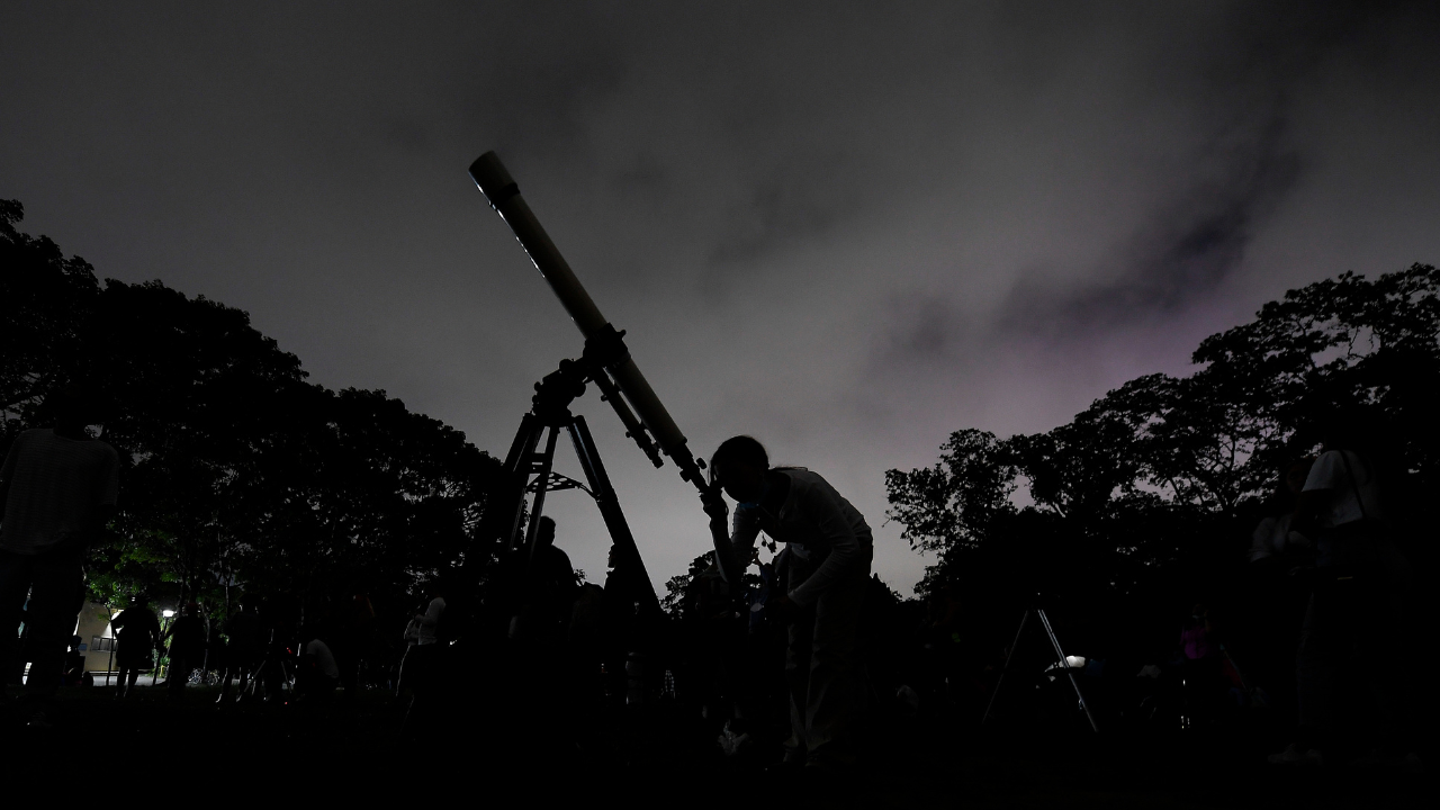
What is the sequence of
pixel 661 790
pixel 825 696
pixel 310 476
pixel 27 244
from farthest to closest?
1. pixel 310 476
2. pixel 27 244
3. pixel 825 696
4. pixel 661 790

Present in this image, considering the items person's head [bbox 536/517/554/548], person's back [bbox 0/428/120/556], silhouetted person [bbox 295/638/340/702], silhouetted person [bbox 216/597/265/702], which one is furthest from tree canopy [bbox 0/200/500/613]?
person's back [bbox 0/428/120/556]

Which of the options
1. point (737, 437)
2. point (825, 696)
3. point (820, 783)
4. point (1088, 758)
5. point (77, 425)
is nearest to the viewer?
point (820, 783)

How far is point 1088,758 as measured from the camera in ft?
17.7

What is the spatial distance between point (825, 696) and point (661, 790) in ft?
3.37

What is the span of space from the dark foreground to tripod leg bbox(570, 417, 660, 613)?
0.79 meters

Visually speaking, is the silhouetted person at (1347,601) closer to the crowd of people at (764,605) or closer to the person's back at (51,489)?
the crowd of people at (764,605)

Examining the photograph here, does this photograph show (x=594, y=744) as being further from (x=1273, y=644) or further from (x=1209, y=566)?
(x=1209, y=566)

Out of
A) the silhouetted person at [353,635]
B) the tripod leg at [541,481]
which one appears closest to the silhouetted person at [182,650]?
the silhouetted person at [353,635]

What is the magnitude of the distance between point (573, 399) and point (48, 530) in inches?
139

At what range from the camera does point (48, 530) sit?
4648mm

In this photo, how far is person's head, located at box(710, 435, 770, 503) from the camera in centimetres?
411

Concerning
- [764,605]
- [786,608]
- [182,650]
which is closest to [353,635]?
[182,650]

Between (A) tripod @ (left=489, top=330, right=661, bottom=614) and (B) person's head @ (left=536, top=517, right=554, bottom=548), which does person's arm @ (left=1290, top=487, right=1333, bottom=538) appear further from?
(B) person's head @ (left=536, top=517, right=554, bottom=548)

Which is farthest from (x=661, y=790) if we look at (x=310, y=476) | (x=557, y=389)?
(x=310, y=476)
